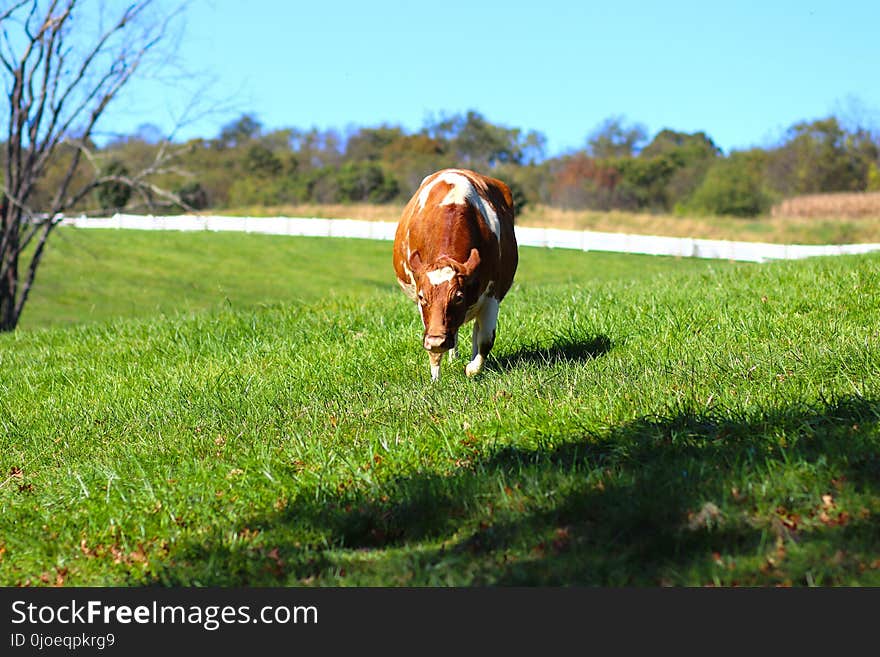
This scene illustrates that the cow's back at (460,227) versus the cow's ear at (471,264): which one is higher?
the cow's back at (460,227)

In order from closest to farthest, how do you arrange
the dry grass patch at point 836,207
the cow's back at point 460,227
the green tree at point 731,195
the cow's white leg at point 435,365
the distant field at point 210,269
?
1. the cow's back at point 460,227
2. the cow's white leg at point 435,365
3. the distant field at point 210,269
4. the dry grass patch at point 836,207
5. the green tree at point 731,195

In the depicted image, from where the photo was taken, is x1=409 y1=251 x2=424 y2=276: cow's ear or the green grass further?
x1=409 y1=251 x2=424 y2=276: cow's ear

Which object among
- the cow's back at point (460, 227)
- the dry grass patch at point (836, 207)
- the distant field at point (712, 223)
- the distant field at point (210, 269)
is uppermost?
the dry grass patch at point (836, 207)

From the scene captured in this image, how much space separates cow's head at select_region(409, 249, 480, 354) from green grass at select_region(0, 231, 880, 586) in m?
0.46

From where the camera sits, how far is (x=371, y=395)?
325 inches

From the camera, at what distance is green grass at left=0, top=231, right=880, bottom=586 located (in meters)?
4.69

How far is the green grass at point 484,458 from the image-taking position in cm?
469

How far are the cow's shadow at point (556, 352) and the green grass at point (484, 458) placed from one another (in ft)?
0.16

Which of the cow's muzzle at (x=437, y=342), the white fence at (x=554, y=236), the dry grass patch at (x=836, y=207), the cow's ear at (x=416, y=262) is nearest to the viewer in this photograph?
the cow's muzzle at (x=437, y=342)

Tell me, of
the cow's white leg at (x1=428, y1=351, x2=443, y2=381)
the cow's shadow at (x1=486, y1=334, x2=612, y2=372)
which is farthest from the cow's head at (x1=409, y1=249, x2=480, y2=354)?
the cow's shadow at (x1=486, y1=334, x2=612, y2=372)

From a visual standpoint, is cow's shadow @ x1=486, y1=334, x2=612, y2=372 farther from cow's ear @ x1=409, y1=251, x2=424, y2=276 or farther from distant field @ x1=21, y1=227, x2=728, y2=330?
distant field @ x1=21, y1=227, x2=728, y2=330

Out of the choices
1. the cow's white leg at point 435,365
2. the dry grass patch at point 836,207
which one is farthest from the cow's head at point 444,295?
the dry grass patch at point 836,207

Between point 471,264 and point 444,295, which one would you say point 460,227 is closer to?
point 471,264

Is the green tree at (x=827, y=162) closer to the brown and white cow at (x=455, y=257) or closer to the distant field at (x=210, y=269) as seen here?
the distant field at (x=210, y=269)
